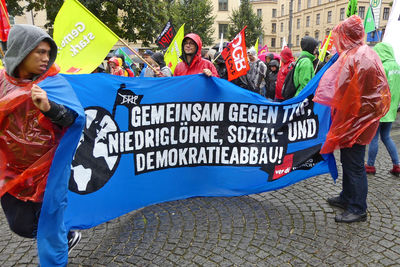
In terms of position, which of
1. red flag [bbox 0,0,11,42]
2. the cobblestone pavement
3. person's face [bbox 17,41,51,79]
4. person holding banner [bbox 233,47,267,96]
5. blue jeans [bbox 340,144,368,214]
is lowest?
the cobblestone pavement

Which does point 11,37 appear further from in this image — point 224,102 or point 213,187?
point 213,187

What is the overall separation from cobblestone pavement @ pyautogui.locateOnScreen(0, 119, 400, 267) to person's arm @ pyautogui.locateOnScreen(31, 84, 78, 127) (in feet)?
4.45

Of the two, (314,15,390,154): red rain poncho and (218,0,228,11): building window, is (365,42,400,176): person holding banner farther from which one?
(218,0,228,11): building window

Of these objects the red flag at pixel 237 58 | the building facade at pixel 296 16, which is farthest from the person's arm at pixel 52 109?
the building facade at pixel 296 16

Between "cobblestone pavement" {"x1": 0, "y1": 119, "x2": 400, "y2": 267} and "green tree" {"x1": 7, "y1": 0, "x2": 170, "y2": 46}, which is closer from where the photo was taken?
"cobblestone pavement" {"x1": 0, "y1": 119, "x2": 400, "y2": 267}

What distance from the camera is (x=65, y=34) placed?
3.72 meters

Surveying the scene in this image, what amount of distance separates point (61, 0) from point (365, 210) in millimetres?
12422

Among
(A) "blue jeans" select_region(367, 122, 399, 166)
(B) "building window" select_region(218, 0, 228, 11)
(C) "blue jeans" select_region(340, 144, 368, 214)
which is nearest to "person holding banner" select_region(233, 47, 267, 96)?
(A) "blue jeans" select_region(367, 122, 399, 166)

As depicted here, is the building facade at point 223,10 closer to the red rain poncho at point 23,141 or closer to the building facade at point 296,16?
the building facade at point 296,16

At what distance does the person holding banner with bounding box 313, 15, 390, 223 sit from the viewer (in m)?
3.16

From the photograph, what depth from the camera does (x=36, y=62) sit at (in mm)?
2133

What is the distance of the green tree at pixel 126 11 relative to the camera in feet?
41.1

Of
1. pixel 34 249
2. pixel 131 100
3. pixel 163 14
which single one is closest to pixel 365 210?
pixel 131 100

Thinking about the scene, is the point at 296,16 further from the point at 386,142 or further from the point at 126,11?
the point at 386,142
